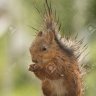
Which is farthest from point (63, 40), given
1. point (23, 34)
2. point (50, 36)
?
point (23, 34)

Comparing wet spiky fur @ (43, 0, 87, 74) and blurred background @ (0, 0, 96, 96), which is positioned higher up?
blurred background @ (0, 0, 96, 96)

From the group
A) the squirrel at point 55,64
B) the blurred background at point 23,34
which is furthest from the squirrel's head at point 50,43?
the blurred background at point 23,34

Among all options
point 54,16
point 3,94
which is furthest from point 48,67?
point 3,94

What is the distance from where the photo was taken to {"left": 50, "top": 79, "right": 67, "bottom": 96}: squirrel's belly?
4.06ft

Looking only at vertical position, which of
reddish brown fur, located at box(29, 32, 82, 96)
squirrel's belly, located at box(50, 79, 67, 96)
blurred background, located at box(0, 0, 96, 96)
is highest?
blurred background, located at box(0, 0, 96, 96)

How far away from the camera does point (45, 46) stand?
123cm

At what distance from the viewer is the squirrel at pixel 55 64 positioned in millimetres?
1224

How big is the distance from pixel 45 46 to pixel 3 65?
17.7 ft

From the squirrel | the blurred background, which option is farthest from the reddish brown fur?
the blurred background

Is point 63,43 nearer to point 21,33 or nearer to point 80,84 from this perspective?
point 80,84

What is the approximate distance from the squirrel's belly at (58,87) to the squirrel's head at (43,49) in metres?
0.06

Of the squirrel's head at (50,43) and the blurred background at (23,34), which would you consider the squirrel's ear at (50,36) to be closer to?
the squirrel's head at (50,43)

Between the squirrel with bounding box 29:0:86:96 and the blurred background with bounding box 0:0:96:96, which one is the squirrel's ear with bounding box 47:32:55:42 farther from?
the blurred background with bounding box 0:0:96:96

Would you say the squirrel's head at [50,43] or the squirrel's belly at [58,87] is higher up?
the squirrel's head at [50,43]
